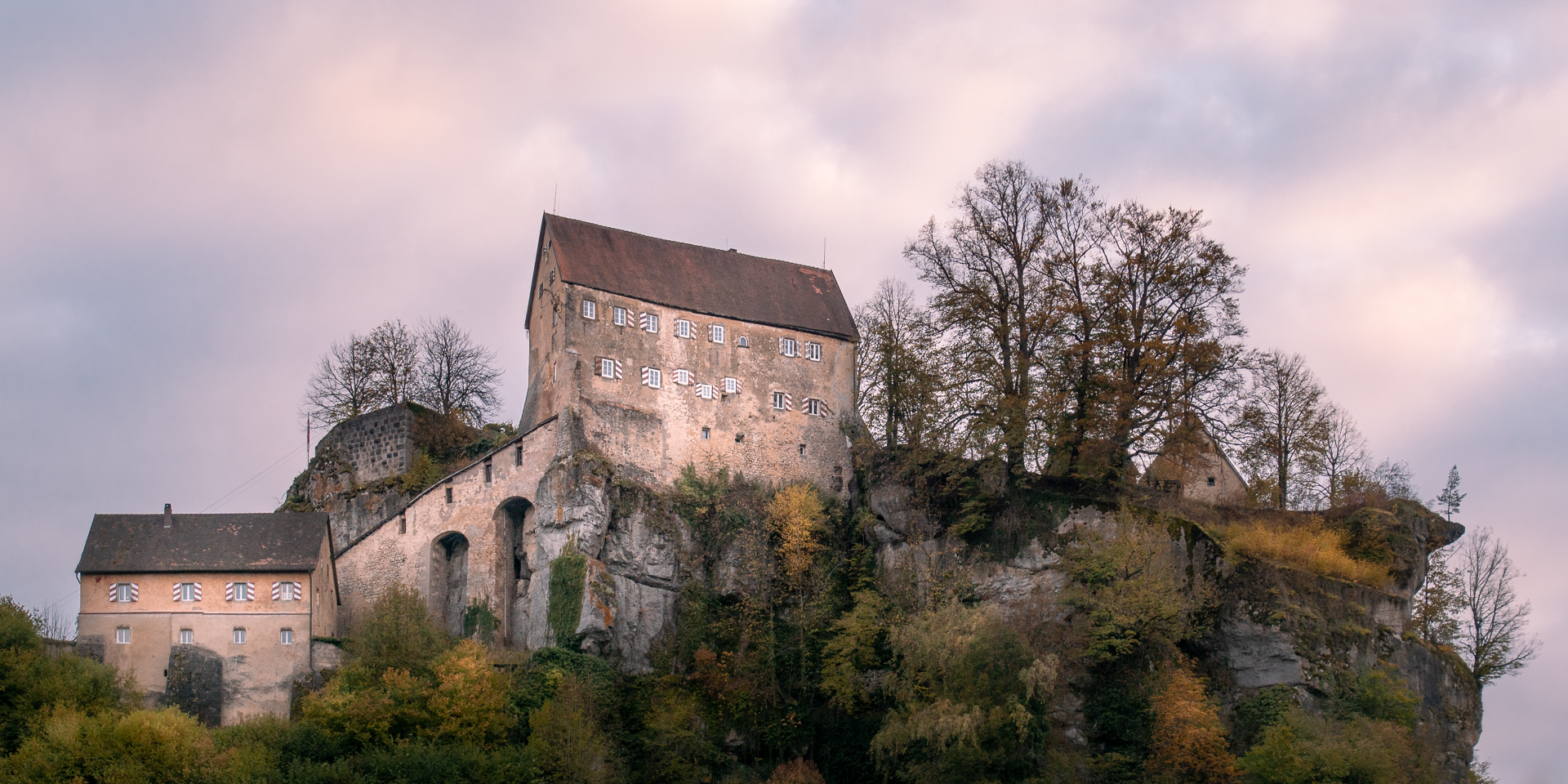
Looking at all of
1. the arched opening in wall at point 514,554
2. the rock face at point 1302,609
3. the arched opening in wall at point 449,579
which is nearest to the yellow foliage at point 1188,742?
the rock face at point 1302,609

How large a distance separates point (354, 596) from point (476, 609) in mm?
3752

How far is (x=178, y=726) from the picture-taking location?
43312 millimetres

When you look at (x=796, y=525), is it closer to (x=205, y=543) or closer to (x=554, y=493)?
(x=554, y=493)

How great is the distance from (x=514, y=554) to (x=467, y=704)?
24.9ft

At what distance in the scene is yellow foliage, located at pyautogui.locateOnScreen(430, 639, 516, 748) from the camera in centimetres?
4416

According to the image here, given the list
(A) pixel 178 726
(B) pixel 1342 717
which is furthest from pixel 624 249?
(B) pixel 1342 717

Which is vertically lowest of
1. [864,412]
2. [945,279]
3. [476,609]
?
[476,609]

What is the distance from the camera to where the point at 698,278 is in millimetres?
56469

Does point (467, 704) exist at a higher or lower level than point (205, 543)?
lower

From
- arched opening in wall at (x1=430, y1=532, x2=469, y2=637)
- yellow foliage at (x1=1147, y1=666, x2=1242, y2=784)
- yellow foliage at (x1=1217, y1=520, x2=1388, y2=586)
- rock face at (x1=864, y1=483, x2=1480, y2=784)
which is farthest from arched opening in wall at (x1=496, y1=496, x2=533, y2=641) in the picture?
yellow foliage at (x1=1217, y1=520, x2=1388, y2=586)

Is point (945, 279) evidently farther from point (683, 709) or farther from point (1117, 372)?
point (683, 709)

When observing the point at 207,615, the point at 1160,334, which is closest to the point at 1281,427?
the point at 1160,334

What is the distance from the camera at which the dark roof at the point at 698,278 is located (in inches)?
2142

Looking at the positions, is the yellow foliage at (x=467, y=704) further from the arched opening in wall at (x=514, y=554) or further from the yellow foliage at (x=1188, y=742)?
the yellow foliage at (x=1188, y=742)
